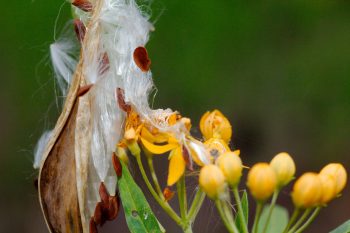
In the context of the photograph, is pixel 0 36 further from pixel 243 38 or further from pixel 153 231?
pixel 153 231

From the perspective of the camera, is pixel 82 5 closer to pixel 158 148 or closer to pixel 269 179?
pixel 158 148

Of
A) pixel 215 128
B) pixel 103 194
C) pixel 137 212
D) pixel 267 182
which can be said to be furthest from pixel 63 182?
pixel 267 182

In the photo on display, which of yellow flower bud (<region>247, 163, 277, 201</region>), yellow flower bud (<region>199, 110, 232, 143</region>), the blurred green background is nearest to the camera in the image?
yellow flower bud (<region>247, 163, 277, 201</region>)

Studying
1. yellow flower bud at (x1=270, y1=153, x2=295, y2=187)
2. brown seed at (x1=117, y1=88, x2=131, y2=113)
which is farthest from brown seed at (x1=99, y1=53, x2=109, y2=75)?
yellow flower bud at (x1=270, y1=153, x2=295, y2=187)

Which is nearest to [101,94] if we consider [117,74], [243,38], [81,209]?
[117,74]

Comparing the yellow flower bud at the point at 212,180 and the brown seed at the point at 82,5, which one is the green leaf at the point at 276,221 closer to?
the yellow flower bud at the point at 212,180

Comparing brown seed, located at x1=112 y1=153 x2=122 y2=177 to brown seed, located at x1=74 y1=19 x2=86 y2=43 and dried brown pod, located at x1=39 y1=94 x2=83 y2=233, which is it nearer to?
dried brown pod, located at x1=39 y1=94 x2=83 y2=233

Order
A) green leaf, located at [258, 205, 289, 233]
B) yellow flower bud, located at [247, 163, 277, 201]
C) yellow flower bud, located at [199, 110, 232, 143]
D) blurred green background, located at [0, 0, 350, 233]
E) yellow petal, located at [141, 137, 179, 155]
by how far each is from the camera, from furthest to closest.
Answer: blurred green background, located at [0, 0, 350, 233]
green leaf, located at [258, 205, 289, 233]
yellow flower bud, located at [199, 110, 232, 143]
yellow petal, located at [141, 137, 179, 155]
yellow flower bud, located at [247, 163, 277, 201]
